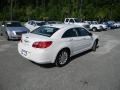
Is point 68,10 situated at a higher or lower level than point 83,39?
higher

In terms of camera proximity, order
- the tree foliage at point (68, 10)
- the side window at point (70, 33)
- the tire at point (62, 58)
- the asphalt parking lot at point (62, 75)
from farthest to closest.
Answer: the tree foliage at point (68, 10)
the side window at point (70, 33)
the tire at point (62, 58)
the asphalt parking lot at point (62, 75)

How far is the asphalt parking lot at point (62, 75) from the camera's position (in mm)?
5207

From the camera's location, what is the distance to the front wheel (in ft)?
22.2

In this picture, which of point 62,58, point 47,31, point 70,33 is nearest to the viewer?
point 62,58

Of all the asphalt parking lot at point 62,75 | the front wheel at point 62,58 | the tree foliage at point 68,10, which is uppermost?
the tree foliage at point 68,10

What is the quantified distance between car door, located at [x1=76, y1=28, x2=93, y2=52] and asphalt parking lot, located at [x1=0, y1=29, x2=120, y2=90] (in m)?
0.57

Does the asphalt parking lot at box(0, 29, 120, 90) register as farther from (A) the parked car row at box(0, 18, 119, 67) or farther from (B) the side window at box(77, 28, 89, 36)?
(B) the side window at box(77, 28, 89, 36)

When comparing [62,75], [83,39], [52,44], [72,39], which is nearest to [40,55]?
[52,44]

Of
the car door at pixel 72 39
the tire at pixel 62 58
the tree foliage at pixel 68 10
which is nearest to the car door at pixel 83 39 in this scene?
the car door at pixel 72 39

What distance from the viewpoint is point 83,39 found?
317 inches

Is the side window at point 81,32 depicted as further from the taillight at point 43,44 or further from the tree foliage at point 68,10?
the tree foliage at point 68,10

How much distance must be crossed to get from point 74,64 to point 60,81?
6.23 ft

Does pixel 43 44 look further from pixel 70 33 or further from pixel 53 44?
pixel 70 33

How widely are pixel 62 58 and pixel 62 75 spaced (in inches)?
41.9
